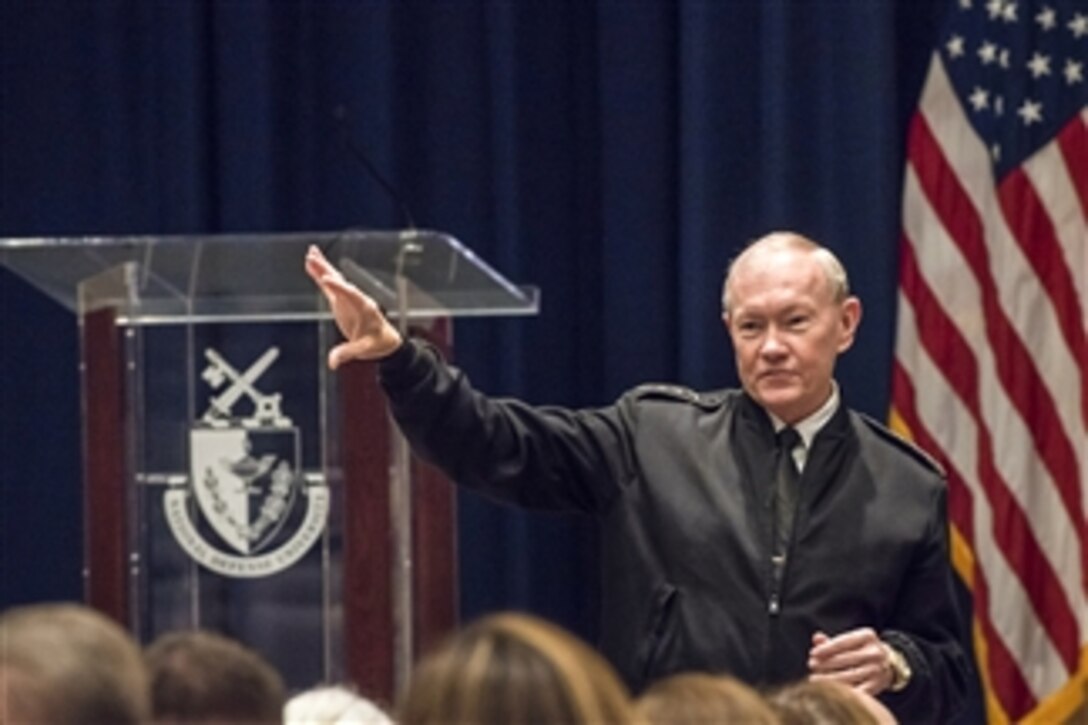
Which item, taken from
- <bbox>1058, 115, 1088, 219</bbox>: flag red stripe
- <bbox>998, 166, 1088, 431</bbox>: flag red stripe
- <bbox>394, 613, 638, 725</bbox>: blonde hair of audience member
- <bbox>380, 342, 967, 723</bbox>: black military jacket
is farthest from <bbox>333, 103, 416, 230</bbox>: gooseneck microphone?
<bbox>394, 613, 638, 725</bbox>: blonde hair of audience member

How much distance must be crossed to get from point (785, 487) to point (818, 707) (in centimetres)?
127

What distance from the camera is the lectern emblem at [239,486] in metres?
4.03

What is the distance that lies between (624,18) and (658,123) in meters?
0.28

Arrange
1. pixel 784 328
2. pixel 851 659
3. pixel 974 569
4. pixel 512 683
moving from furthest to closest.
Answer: pixel 974 569, pixel 784 328, pixel 851 659, pixel 512 683

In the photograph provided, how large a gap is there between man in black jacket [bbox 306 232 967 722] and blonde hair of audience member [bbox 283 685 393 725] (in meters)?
1.07

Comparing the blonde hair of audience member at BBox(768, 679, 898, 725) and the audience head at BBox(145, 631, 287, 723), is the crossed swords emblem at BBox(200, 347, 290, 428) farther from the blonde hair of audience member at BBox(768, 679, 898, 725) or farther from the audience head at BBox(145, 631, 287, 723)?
the audience head at BBox(145, 631, 287, 723)

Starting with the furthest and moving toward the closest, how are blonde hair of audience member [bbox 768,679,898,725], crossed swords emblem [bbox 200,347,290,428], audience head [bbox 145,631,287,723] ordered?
crossed swords emblem [bbox 200,347,290,428] → blonde hair of audience member [bbox 768,679,898,725] → audience head [bbox 145,631,287,723]

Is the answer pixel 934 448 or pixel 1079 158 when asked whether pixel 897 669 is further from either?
pixel 1079 158

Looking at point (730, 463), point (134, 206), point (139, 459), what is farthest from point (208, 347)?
point (134, 206)

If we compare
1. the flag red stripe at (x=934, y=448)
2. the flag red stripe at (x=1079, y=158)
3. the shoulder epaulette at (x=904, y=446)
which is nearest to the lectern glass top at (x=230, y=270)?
the shoulder epaulette at (x=904, y=446)

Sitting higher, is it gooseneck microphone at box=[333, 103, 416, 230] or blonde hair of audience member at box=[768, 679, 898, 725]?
gooseneck microphone at box=[333, 103, 416, 230]

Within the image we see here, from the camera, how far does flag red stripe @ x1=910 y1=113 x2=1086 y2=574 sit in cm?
580

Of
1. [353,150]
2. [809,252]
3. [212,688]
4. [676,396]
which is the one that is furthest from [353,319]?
[353,150]

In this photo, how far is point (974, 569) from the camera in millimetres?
5789
